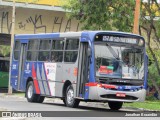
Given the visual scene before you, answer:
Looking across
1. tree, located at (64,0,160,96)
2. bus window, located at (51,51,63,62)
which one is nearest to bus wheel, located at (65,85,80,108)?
bus window, located at (51,51,63,62)

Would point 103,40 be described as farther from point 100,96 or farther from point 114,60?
point 100,96

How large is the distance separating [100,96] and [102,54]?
165 centimetres

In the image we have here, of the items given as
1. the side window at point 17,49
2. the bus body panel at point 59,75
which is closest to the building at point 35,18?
the side window at point 17,49

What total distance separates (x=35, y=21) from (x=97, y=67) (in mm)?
19035

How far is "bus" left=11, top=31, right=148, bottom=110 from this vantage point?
21188 millimetres

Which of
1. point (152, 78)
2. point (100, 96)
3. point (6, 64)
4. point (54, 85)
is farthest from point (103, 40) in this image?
point (6, 64)

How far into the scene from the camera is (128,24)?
103 ft

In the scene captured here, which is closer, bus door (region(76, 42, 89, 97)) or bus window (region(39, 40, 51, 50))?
bus door (region(76, 42, 89, 97))

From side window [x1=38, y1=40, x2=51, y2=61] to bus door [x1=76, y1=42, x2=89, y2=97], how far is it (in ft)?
10.5

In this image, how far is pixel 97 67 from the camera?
21.2m

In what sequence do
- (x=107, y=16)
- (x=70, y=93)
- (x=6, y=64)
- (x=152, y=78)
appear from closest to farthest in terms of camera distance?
(x=70, y=93)
(x=107, y=16)
(x=152, y=78)
(x=6, y=64)

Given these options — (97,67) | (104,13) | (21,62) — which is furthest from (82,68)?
(104,13)

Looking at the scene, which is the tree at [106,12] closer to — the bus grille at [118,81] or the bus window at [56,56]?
the bus window at [56,56]

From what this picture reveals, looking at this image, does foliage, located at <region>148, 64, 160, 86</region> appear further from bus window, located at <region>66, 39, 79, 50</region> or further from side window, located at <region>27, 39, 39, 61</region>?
bus window, located at <region>66, 39, 79, 50</region>
